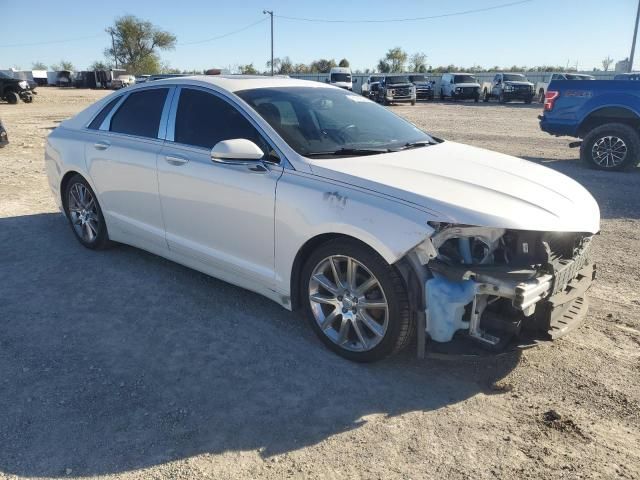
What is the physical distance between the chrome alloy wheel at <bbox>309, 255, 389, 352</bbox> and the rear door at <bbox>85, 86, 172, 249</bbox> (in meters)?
1.73

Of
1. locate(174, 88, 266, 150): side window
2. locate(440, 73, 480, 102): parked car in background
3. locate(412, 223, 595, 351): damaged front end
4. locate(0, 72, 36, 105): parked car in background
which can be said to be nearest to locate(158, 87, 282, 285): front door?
locate(174, 88, 266, 150): side window

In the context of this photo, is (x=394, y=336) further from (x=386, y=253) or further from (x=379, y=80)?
(x=379, y=80)

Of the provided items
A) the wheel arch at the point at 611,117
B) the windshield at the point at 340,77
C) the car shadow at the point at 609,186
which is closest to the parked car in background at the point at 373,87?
the windshield at the point at 340,77

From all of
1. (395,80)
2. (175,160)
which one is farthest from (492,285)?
(395,80)

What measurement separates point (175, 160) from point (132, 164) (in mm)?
641

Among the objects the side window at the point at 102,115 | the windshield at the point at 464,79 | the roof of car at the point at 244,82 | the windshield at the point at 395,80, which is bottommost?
the side window at the point at 102,115

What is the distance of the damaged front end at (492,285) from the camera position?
9.60 ft

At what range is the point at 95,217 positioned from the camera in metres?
5.40

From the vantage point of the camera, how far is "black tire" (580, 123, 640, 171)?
9758mm

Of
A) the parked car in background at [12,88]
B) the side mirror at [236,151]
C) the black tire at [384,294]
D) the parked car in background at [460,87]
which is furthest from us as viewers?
the parked car in background at [460,87]

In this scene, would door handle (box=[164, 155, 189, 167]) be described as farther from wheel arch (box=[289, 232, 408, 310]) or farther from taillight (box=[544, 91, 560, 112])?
taillight (box=[544, 91, 560, 112])

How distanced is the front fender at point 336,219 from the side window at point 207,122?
539 mm

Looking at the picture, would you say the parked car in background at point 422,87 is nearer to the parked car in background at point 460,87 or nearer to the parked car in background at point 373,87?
the parked car in background at point 460,87

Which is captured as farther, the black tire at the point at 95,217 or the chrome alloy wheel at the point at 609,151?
the chrome alloy wheel at the point at 609,151
